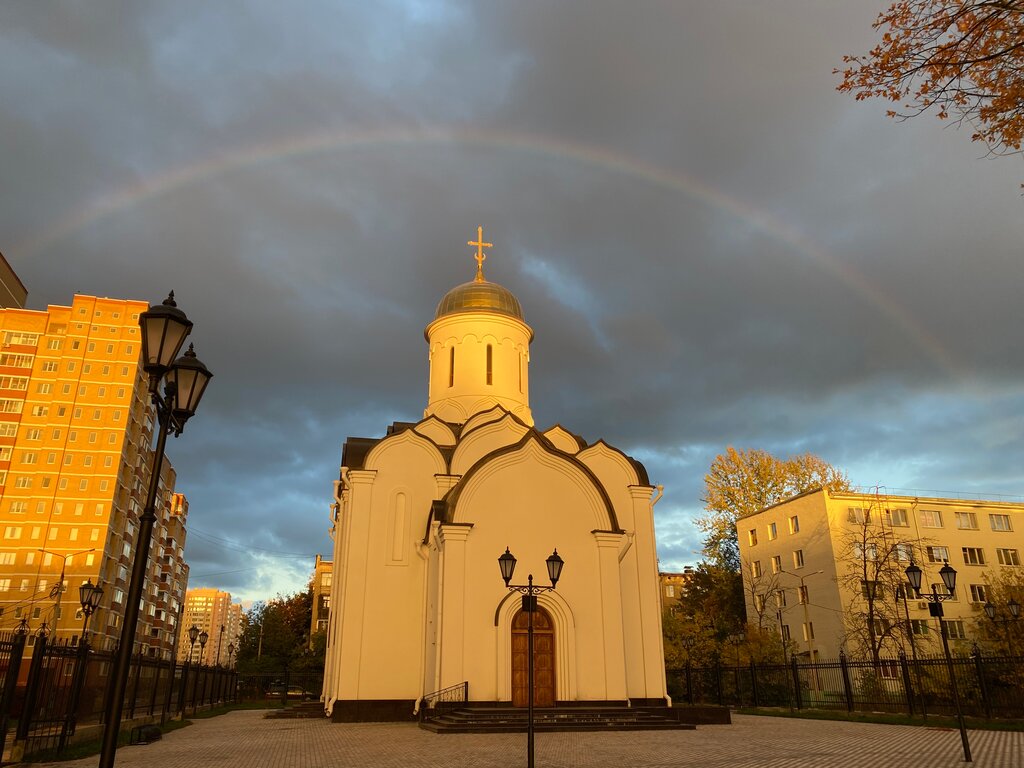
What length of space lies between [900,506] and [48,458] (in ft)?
178

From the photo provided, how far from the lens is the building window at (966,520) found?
35.2m

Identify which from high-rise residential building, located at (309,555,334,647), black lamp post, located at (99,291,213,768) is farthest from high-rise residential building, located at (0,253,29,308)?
black lamp post, located at (99,291,213,768)

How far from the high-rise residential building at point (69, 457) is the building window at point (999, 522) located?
51862mm

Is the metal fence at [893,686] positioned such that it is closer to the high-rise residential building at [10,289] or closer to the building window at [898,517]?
the building window at [898,517]

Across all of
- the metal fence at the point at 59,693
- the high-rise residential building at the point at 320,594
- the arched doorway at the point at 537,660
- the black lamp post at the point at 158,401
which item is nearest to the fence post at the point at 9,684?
the metal fence at the point at 59,693

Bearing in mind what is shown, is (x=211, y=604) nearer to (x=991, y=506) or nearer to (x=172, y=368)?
(x=991, y=506)

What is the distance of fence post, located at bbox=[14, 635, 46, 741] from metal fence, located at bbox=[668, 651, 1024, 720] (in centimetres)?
1756

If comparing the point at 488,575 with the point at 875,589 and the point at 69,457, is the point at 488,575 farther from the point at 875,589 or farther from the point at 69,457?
the point at 69,457

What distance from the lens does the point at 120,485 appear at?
51469mm

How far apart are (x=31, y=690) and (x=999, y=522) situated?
40.7m

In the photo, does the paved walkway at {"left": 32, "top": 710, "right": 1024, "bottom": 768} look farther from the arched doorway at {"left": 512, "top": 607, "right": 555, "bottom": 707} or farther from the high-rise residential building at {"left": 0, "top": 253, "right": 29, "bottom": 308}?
the high-rise residential building at {"left": 0, "top": 253, "right": 29, "bottom": 308}

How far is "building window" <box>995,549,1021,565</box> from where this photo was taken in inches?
1367

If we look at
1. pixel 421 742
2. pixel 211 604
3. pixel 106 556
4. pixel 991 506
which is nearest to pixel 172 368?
pixel 421 742

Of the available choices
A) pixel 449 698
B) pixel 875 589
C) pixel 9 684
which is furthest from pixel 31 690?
pixel 875 589
